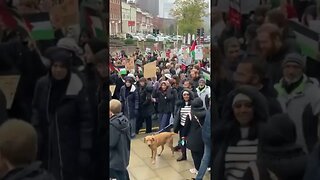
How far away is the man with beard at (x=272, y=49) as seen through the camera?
79.1 inches

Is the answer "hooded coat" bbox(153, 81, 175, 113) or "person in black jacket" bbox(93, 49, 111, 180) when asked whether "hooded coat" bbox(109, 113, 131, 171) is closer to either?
"person in black jacket" bbox(93, 49, 111, 180)

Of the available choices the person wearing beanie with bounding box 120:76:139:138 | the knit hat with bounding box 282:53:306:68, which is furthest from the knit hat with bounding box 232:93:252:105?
the person wearing beanie with bounding box 120:76:139:138

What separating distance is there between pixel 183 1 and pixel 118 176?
1995 centimetres

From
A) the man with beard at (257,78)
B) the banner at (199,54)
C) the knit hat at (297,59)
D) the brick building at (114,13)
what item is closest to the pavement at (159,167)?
the brick building at (114,13)

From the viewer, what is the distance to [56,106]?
2.02m

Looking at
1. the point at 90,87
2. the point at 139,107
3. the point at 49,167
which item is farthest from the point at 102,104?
the point at 139,107

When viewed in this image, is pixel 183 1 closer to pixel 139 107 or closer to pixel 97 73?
pixel 139 107

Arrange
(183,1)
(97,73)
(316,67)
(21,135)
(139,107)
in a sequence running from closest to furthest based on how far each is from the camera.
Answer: (21,135) → (316,67) → (97,73) → (139,107) → (183,1)

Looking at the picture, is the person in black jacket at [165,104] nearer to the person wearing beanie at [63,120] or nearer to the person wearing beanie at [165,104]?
the person wearing beanie at [165,104]

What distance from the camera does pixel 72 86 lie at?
2043 mm

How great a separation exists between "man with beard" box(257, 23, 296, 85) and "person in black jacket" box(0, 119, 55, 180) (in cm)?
117

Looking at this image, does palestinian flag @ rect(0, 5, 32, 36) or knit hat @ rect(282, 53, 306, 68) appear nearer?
palestinian flag @ rect(0, 5, 32, 36)

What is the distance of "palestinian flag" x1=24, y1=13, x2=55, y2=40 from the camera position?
6.10 ft

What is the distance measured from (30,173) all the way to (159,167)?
3.24 meters
